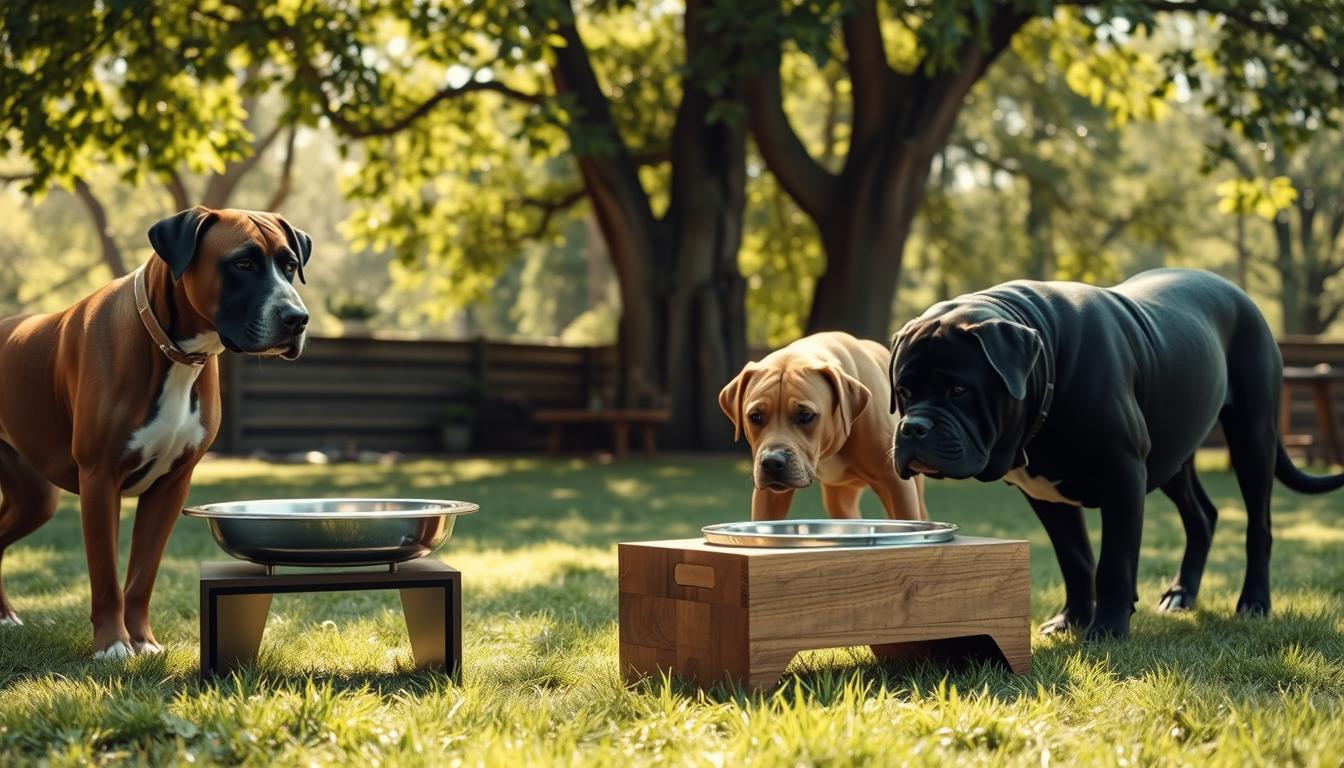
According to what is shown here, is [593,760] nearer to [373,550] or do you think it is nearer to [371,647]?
[373,550]

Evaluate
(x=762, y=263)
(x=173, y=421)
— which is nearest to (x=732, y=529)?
(x=173, y=421)

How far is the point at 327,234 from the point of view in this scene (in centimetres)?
7750

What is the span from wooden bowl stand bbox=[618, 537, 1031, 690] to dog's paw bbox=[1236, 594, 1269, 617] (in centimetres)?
174

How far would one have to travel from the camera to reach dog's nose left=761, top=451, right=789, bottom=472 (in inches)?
197

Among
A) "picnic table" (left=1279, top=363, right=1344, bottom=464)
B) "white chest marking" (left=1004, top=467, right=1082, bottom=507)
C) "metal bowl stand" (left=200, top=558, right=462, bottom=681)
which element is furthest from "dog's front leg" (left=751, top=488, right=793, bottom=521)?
"picnic table" (left=1279, top=363, right=1344, bottom=464)

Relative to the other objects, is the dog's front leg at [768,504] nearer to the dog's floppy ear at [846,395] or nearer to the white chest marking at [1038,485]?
the dog's floppy ear at [846,395]

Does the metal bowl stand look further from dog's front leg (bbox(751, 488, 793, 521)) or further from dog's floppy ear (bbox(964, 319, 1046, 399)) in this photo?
dog's floppy ear (bbox(964, 319, 1046, 399))

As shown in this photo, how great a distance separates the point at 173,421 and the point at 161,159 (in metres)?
9.69

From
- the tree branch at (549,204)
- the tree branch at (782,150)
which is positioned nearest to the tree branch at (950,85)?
the tree branch at (782,150)

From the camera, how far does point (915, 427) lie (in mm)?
4426

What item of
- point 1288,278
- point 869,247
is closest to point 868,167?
point 869,247

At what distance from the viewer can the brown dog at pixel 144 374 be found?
449 cm

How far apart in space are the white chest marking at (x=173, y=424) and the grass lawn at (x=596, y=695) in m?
0.67

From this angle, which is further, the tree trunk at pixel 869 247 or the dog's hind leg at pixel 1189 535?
the tree trunk at pixel 869 247
